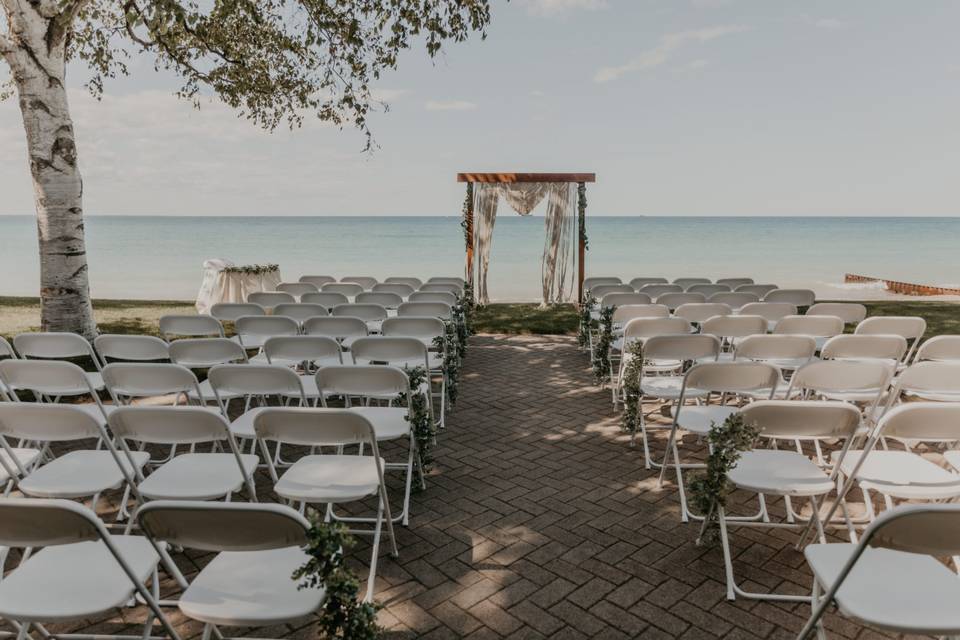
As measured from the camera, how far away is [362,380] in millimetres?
3230

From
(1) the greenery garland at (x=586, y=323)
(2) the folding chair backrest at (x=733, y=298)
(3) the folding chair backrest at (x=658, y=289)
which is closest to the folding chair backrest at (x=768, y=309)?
(2) the folding chair backrest at (x=733, y=298)

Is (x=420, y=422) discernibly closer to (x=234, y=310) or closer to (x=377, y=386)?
(x=377, y=386)

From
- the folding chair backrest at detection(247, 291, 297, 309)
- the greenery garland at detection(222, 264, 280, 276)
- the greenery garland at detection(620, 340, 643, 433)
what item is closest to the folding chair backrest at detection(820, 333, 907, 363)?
the greenery garland at detection(620, 340, 643, 433)

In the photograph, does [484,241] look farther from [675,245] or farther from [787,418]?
[675,245]

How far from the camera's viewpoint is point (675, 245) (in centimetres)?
4494

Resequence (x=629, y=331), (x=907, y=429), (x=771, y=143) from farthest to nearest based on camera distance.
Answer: (x=771, y=143), (x=629, y=331), (x=907, y=429)

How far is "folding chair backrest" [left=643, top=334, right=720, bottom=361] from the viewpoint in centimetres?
404

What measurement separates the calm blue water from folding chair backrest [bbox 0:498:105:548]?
16216mm

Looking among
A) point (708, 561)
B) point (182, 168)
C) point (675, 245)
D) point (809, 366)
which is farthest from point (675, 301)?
point (182, 168)

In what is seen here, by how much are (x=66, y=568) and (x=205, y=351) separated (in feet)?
7.55

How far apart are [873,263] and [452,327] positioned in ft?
120

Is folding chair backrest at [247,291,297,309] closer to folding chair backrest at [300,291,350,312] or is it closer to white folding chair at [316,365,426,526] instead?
folding chair backrest at [300,291,350,312]

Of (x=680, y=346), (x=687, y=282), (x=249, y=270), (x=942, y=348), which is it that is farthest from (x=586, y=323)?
(x=249, y=270)

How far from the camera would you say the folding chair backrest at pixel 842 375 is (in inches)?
124
